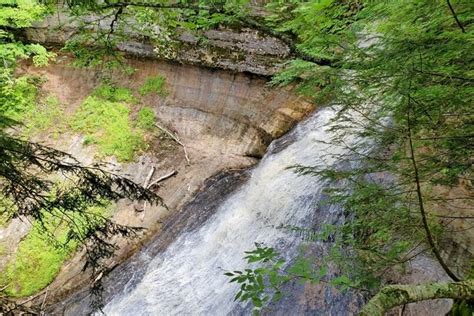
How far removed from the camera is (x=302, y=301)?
4.67m

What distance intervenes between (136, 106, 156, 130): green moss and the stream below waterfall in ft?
8.18

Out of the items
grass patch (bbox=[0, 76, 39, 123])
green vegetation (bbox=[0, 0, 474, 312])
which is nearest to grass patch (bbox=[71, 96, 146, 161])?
grass patch (bbox=[0, 76, 39, 123])

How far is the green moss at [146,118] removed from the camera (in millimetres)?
9102

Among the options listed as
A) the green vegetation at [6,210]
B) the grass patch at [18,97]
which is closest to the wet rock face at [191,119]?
the grass patch at [18,97]

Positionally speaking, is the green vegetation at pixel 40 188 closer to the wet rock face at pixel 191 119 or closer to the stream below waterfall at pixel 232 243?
the wet rock face at pixel 191 119

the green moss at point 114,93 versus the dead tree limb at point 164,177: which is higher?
the green moss at point 114,93

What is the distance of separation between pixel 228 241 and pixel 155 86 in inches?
201

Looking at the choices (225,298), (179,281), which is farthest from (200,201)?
(225,298)

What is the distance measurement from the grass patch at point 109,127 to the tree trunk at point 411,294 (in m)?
7.60

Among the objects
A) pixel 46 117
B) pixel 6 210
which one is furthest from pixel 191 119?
pixel 6 210

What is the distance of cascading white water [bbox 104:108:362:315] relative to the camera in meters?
5.50

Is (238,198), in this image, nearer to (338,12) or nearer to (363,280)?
(338,12)

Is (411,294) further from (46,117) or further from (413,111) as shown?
(46,117)

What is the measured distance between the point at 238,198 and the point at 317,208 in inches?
78.3
